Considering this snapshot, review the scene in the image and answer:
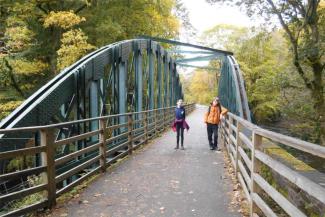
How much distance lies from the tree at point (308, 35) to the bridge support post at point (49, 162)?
1374 cm

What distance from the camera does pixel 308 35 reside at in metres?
17.5

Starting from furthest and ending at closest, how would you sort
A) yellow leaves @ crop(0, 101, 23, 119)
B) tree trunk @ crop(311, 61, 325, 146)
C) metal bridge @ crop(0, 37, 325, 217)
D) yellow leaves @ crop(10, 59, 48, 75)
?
tree trunk @ crop(311, 61, 325, 146) → yellow leaves @ crop(10, 59, 48, 75) → yellow leaves @ crop(0, 101, 23, 119) → metal bridge @ crop(0, 37, 325, 217)

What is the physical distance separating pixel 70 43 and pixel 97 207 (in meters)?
11.7

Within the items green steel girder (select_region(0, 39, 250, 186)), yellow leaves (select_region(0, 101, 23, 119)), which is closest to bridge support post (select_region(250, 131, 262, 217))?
green steel girder (select_region(0, 39, 250, 186))

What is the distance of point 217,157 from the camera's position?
34.3 feet

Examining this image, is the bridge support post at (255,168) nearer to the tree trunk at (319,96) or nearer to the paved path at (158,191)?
the paved path at (158,191)

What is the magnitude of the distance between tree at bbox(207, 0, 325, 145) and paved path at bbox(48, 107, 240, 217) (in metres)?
9.30

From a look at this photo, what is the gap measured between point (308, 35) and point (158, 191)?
535 inches

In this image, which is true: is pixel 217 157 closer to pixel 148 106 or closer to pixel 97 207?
pixel 97 207

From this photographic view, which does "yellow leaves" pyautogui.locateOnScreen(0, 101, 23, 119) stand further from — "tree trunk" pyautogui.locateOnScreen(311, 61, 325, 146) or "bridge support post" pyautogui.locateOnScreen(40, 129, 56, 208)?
"tree trunk" pyautogui.locateOnScreen(311, 61, 325, 146)

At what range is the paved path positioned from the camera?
539cm

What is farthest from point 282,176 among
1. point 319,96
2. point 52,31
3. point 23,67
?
point 52,31

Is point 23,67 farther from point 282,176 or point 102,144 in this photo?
point 282,176

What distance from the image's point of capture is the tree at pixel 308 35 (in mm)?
16906
